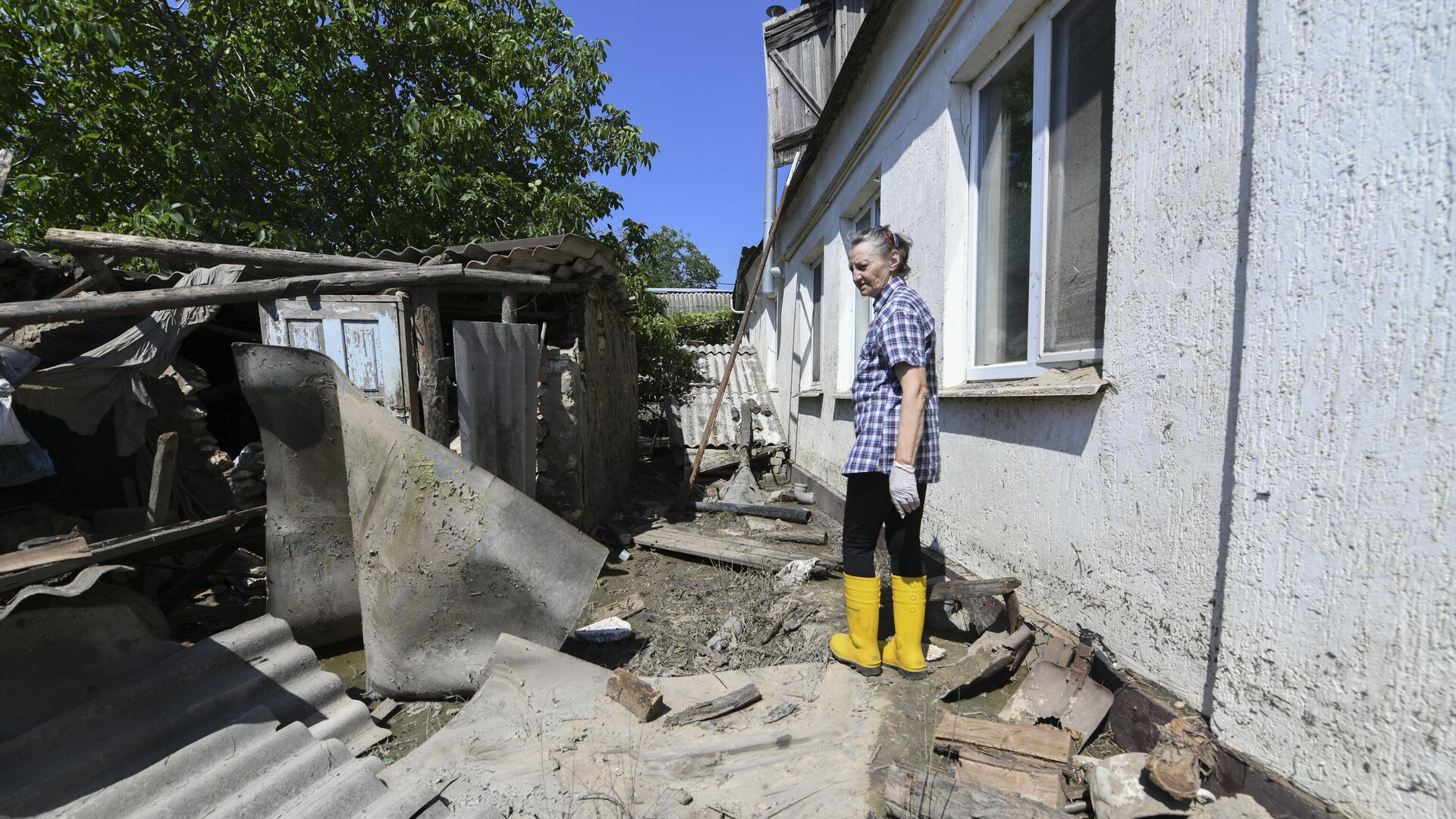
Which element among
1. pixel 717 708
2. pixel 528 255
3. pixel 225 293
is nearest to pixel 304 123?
pixel 528 255

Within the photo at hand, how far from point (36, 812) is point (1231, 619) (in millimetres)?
3476

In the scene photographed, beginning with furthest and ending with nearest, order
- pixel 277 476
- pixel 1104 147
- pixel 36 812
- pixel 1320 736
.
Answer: pixel 277 476, pixel 1104 147, pixel 36 812, pixel 1320 736

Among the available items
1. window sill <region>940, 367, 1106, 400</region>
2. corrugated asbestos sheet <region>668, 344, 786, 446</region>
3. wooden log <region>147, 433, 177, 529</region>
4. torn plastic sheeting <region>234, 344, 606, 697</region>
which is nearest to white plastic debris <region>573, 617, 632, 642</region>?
torn plastic sheeting <region>234, 344, 606, 697</region>

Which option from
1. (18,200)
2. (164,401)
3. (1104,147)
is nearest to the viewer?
(1104,147)

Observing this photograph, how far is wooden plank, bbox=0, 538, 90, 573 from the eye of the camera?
2420 mm

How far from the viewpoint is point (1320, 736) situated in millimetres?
1456

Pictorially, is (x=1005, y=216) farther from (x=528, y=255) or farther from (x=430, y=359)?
(x=430, y=359)

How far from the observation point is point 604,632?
3.39m

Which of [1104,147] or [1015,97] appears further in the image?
[1015,97]

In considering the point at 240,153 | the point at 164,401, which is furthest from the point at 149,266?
the point at 164,401

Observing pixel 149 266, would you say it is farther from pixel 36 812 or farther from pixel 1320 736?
pixel 1320 736

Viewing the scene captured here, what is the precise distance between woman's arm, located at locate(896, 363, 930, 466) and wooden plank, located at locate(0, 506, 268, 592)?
11.3 ft

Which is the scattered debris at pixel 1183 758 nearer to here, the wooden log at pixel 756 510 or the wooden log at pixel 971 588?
the wooden log at pixel 971 588

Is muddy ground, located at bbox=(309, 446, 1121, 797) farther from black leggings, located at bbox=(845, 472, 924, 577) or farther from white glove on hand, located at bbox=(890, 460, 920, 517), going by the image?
white glove on hand, located at bbox=(890, 460, 920, 517)
